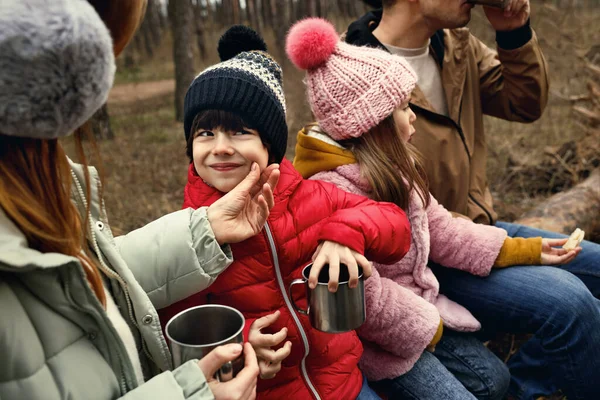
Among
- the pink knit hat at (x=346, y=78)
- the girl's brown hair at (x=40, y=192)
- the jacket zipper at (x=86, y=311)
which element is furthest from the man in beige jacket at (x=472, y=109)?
the girl's brown hair at (x=40, y=192)

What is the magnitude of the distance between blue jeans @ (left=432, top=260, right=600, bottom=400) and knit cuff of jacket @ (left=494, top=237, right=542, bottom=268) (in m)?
0.03

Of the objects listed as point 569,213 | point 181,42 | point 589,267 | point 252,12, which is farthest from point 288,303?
point 252,12

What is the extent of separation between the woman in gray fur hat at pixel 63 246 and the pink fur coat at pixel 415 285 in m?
0.78

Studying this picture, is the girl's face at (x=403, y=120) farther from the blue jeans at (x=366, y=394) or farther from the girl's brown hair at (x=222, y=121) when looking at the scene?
the blue jeans at (x=366, y=394)

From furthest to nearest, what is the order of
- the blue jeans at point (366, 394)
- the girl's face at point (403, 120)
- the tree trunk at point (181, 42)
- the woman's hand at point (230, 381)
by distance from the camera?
the tree trunk at point (181, 42) < the girl's face at point (403, 120) < the blue jeans at point (366, 394) < the woman's hand at point (230, 381)

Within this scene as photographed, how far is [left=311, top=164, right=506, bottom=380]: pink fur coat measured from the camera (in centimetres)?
196

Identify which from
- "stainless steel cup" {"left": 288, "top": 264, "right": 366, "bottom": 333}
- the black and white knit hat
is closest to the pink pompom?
the black and white knit hat

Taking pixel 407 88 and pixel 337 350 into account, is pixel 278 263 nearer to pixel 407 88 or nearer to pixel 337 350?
pixel 337 350

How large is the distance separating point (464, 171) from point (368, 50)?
0.85 meters

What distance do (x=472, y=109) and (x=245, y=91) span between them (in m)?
1.53

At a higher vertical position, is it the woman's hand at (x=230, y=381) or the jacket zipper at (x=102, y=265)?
the jacket zipper at (x=102, y=265)

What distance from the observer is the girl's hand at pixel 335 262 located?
155 cm

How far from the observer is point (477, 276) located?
2.42 meters

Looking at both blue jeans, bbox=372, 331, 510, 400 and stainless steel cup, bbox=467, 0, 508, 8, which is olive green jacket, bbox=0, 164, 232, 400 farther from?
stainless steel cup, bbox=467, 0, 508, 8
